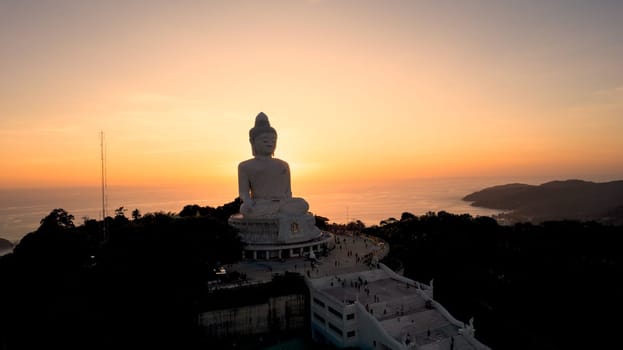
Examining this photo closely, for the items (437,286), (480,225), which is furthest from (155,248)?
(480,225)

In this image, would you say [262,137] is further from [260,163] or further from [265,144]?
[260,163]

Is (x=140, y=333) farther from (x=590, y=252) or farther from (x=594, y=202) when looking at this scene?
(x=594, y=202)

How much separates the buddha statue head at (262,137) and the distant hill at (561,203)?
300 feet

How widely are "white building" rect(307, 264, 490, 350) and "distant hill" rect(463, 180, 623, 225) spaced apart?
93.2 meters

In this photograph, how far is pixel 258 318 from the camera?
2184 centimetres

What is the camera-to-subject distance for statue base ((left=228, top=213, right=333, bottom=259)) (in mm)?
28953

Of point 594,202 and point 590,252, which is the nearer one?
point 590,252

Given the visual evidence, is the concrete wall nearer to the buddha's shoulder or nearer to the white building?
the white building

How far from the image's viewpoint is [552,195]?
138 metres

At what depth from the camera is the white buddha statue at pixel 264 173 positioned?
108 ft

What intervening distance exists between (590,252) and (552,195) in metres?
121

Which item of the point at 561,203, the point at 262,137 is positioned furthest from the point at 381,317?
the point at 561,203

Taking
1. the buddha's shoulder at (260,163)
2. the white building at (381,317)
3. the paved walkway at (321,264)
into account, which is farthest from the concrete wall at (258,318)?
the buddha's shoulder at (260,163)

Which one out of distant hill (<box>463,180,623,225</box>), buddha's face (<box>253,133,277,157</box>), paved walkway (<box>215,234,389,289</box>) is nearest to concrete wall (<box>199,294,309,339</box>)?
paved walkway (<box>215,234,389,289</box>)
